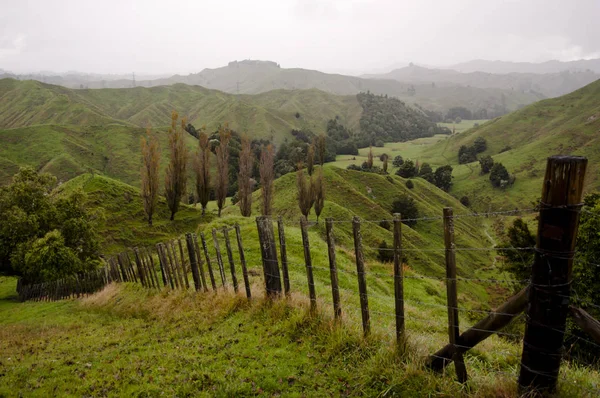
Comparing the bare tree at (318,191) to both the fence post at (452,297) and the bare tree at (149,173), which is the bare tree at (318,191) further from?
the fence post at (452,297)

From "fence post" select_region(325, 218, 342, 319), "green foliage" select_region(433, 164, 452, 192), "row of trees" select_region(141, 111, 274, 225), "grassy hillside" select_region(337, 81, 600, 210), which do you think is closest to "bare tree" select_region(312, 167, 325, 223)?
"row of trees" select_region(141, 111, 274, 225)

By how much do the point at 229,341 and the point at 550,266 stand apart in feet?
21.8

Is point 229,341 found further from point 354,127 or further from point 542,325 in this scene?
point 354,127

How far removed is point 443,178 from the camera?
301ft

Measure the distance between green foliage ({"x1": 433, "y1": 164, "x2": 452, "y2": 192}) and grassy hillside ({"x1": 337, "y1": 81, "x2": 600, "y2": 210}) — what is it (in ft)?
8.03

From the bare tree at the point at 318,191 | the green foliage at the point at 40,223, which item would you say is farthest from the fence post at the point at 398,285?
the bare tree at the point at 318,191

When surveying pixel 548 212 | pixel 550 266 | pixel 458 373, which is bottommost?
pixel 458 373

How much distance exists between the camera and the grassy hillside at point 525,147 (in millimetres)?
82500

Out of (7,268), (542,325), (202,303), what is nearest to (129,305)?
(202,303)

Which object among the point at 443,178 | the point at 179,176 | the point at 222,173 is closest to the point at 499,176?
the point at 443,178

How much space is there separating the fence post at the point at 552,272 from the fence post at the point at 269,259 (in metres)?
6.15

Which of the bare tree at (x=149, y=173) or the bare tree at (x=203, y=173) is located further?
the bare tree at (x=203, y=173)

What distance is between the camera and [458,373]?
5.20 m

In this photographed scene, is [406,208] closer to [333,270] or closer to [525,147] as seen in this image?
[333,270]
